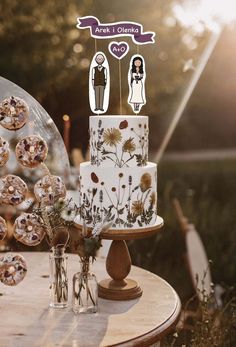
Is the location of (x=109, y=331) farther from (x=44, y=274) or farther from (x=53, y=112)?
(x=53, y=112)

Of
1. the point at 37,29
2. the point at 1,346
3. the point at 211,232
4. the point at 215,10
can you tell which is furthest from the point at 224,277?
the point at 1,346

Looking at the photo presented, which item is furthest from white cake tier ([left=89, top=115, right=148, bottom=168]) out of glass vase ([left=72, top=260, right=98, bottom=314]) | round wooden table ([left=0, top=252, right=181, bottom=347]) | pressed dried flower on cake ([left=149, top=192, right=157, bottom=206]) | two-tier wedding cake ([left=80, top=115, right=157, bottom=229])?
round wooden table ([left=0, top=252, right=181, bottom=347])

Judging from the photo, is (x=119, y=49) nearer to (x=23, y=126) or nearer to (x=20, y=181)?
(x=23, y=126)

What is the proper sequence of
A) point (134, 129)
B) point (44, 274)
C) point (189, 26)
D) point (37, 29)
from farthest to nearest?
point (189, 26), point (37, 29), point (44, 274), point (134, 129)

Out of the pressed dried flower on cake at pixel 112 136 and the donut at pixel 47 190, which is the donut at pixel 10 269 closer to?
the donut at pixel 47 190

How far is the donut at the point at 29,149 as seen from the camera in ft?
8.69

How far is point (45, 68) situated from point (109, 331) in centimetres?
380

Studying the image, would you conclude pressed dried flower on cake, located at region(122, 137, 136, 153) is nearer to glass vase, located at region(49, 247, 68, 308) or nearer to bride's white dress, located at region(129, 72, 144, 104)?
bride's white dress, located at region(129, 72, 144, 104)

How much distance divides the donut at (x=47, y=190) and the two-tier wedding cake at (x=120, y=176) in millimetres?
136

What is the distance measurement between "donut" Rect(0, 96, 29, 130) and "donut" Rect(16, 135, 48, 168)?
8 cm

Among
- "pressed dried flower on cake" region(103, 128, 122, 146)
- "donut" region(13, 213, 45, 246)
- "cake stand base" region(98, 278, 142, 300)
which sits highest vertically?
"pressed dried flower on cake" region(103, 128, 122, 146)

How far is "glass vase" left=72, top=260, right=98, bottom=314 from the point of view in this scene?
2.59 m

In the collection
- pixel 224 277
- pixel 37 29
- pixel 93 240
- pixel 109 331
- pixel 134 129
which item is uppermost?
pixel 37 29

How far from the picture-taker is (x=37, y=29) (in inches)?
236
